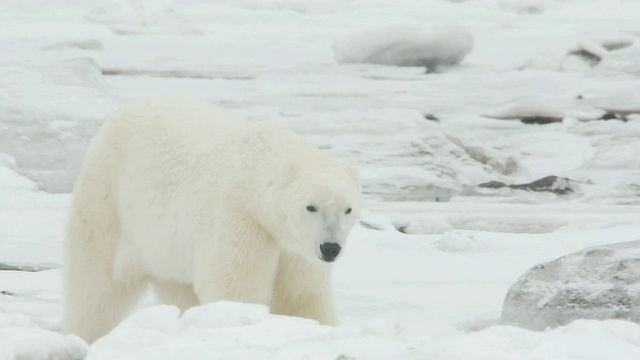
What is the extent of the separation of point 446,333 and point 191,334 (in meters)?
1.78

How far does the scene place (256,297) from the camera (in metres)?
3.72

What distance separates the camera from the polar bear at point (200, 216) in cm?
370

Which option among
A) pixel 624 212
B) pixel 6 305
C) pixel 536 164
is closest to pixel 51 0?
pixel 536 164

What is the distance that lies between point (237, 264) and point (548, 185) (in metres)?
4.71

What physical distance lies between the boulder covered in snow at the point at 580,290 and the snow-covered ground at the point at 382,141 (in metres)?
0.27

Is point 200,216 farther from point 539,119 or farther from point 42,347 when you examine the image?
point 539,119

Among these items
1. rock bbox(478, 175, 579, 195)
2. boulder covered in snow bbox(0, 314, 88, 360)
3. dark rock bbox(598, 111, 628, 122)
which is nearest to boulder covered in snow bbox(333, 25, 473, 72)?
dark rock bbox(598, 111, 628, 122)

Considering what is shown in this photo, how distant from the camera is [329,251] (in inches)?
140

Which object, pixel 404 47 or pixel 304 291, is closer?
pixel 304 291

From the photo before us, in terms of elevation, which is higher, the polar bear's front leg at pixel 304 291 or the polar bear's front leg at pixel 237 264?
the polar bear's front leg at pixel 237 264

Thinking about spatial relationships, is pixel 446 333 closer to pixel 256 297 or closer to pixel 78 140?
pixel 256 297

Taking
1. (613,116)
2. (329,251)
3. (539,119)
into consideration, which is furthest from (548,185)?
(329,251)

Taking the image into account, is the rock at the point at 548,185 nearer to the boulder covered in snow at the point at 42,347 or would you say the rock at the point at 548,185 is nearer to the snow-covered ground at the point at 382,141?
the snow-covered ground at the point at 382,141

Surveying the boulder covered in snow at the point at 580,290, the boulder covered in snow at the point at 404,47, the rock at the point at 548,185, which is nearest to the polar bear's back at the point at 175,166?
the boulder covered in snow at the point at 580,290
